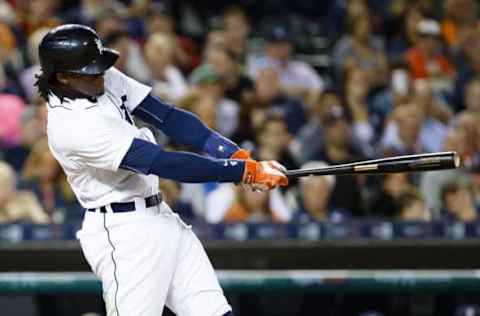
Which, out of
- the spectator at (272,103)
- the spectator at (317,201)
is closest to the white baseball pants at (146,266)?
the spectator at (317,201)

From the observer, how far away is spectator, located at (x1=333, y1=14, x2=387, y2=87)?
845 cm


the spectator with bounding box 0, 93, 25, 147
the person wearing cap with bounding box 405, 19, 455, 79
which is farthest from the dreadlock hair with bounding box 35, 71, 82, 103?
the person wearing cap with bounding box 405, 19, 455, 79

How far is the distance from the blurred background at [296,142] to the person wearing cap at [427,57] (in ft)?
0.05

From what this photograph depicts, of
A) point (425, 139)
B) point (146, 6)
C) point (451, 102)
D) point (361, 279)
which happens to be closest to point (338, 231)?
point (361, 279)

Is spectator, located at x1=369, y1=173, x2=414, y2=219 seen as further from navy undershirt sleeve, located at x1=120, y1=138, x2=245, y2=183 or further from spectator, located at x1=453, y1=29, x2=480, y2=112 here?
navy undershirt sleeve, located at x1=120, y1=138, x2=245, y2=183

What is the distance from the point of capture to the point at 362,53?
28.4 feet

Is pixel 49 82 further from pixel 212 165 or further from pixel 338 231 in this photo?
pixel 338 231

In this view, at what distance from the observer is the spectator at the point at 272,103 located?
7.64 m

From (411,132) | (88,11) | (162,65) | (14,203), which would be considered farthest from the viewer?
(88,11)

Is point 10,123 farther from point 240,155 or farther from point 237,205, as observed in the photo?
point 240,155

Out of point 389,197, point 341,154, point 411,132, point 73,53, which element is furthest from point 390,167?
point 411,132

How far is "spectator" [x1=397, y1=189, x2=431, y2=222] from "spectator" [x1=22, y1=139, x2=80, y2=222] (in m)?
1.82

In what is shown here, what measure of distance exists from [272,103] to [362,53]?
1110 millimetres

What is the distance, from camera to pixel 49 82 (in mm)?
4555
